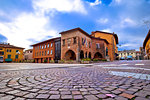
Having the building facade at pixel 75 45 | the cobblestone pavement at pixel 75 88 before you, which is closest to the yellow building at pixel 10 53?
the building facade at pixel 75 45

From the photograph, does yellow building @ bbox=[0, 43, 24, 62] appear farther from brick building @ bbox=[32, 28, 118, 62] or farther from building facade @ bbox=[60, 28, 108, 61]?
building facade @ bbox=[60, 28, 108, 61]

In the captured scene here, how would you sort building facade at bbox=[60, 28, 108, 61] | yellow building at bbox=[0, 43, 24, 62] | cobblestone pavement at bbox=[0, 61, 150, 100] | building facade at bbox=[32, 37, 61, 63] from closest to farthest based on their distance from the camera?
cobblestone pavement at bbox=[0, 61, 150, 100] < building facade at bbox=[60, 28, 108, 61] < building facade at bbox=[32, 37, 61, 63] < yellow building at bbox=[0, 43, 24, 62]

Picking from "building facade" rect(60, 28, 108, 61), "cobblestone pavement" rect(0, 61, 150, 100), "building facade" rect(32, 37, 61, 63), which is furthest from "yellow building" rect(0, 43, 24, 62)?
"cobblestone pavement" rect(0, 61, 150, 100)

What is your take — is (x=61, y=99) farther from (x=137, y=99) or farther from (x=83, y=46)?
(x=83, y=46)

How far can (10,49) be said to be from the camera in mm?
38594

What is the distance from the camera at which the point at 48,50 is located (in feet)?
94.8

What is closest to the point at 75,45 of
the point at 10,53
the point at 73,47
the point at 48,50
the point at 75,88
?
the point at 73,47

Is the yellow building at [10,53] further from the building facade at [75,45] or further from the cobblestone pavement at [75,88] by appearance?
the cobblestone pavement at [75,88]

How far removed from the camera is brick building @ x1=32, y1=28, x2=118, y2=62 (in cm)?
2044

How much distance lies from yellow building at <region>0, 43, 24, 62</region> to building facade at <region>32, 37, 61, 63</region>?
11.2 m

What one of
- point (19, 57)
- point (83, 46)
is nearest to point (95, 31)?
point (83, 46)

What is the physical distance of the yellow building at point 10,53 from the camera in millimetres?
36875

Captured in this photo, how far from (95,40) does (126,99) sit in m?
27.3

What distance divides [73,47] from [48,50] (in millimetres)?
12094
